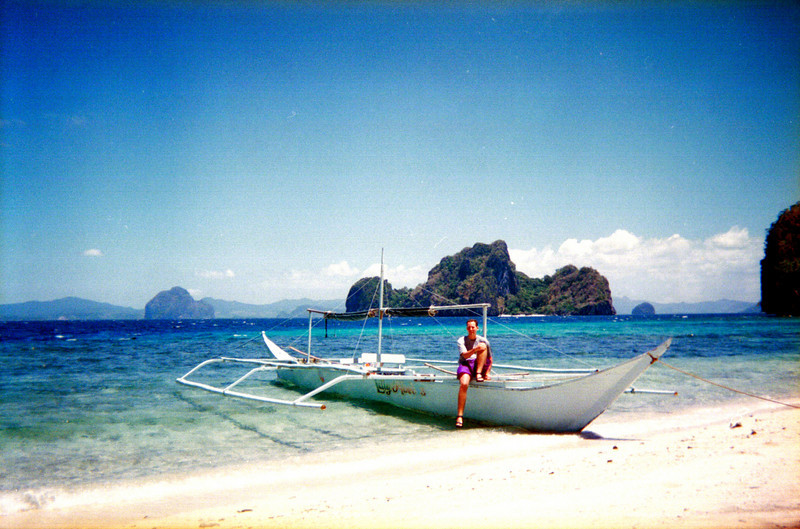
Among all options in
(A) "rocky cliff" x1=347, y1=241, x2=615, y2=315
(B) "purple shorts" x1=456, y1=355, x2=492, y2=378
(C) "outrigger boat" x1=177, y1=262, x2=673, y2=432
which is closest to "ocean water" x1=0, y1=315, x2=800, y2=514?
(C) "outrigger boat" x1=177, y1=262, x2=673, y2=432

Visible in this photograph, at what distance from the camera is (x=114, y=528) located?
4.44 metres

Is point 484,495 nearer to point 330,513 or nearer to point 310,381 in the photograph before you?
point 330,513

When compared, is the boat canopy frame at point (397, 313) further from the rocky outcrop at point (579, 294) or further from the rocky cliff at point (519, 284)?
the rocky outcrop at point (579, 294)

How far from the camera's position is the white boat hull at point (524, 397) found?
6.44 m

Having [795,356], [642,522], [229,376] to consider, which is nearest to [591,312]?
[795,356]

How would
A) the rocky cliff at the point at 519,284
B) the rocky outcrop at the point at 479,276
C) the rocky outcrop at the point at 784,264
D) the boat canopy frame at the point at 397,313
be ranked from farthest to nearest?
the rocky cliff at the point at 519,284 → the rocky outcrop at the point at 479,276 → the rocky outcrop at the point at 784,264 → the boat canopy frame at the point at 397,313

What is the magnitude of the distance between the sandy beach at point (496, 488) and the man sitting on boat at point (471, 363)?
24.7 inches

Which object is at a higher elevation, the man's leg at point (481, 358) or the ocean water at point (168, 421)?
the man's leg at point (481, 358)

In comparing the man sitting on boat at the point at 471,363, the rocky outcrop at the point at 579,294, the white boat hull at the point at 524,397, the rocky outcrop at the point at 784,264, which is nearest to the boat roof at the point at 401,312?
the man sitting on boat at the point at 471,363

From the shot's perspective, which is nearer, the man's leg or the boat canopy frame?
the man's leg

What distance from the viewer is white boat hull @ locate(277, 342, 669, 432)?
21.1 feet

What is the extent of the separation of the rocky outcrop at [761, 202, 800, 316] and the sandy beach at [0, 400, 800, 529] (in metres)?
77.7

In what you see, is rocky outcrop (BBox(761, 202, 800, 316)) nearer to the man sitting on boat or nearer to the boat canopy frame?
the boat canopy frame

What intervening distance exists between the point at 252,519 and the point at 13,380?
52.5ft
